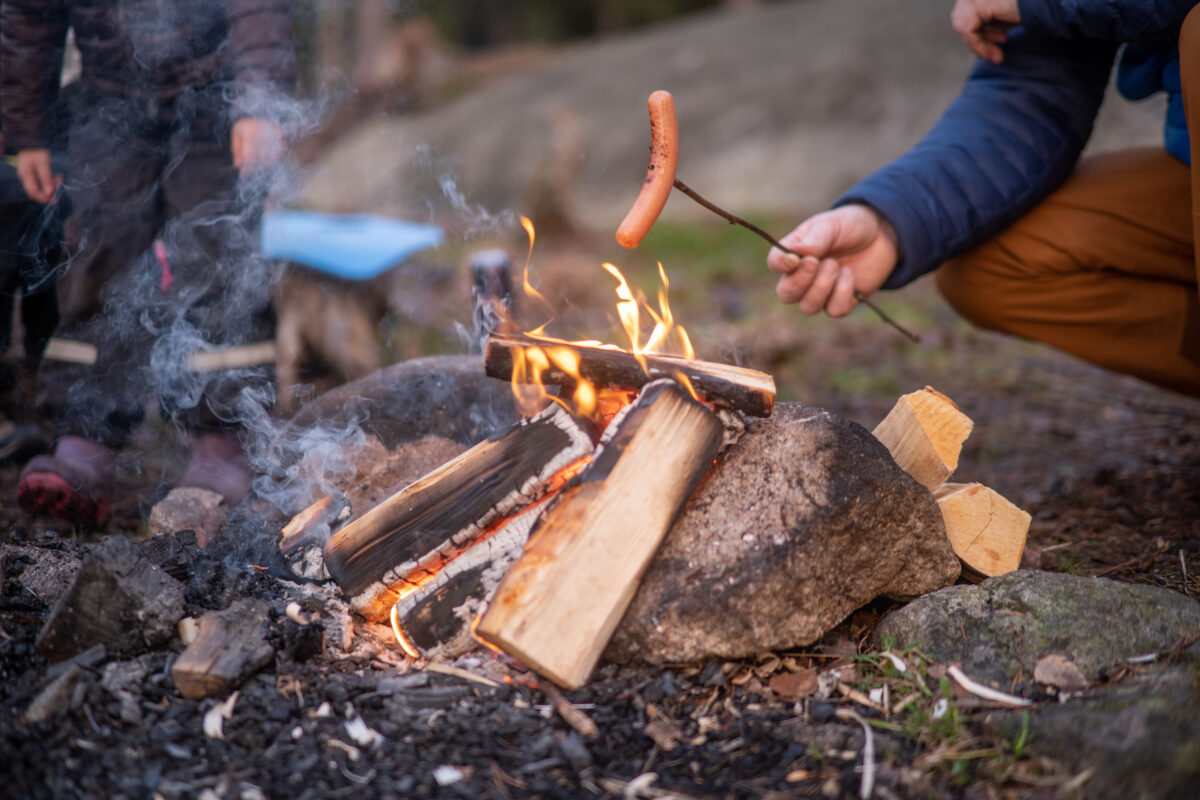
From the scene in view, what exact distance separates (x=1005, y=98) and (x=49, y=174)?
348cm

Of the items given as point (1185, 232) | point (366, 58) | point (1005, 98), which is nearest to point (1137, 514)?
point (1185, 232)

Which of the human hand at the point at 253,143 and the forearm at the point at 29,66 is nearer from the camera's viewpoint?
the forearm at the point at 29,66

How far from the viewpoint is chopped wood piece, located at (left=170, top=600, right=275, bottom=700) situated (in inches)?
69.6

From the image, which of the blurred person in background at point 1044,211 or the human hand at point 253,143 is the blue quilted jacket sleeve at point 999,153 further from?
the human hand at point 253,143

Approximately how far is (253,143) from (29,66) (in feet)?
2.50

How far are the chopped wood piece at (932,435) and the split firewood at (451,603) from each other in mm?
1047

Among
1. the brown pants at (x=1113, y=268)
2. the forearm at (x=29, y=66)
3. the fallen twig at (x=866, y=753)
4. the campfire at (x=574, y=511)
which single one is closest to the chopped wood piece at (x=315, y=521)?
the campfire at (x=574, y=511)

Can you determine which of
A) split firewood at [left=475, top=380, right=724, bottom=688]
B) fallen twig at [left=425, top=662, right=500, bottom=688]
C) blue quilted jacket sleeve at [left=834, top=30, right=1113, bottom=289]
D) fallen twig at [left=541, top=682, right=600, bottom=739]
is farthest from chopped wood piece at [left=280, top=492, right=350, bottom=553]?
blue quilted jacket sleeve at [left=834, top=30, right=1113, bottom=289]

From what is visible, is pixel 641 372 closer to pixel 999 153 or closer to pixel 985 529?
pixel 985 529

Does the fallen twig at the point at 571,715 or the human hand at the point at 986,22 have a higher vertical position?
the human hand at the point at 986,22

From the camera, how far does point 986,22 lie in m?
2.82

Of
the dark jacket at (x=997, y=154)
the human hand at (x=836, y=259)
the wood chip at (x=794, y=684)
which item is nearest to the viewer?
the wood chip at (x=794, y=684)

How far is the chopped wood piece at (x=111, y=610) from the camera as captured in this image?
1.85m

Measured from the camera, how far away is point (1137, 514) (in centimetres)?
290
